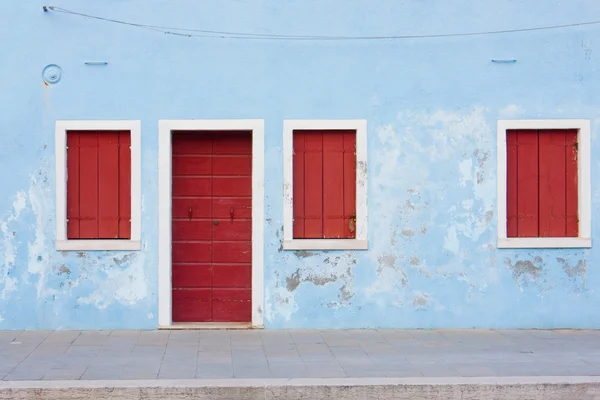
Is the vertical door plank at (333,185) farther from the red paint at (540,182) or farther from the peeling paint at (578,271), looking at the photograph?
the peeling paint at (578,271)

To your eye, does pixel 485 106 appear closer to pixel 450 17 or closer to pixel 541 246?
pixel 450 17

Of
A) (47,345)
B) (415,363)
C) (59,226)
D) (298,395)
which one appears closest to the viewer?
(298,395)

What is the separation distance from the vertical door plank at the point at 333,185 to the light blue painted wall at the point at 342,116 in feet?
1.09

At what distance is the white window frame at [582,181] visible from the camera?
10.5 meters

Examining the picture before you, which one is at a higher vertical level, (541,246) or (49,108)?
(49,108)

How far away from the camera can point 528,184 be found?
10.6m

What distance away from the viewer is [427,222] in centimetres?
1051

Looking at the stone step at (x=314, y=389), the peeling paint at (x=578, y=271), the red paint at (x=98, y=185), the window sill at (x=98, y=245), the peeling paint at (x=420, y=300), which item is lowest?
the stone step at (x=314, y=389)

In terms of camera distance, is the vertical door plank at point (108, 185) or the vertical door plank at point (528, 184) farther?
the vertical door plank at point (528, 184)

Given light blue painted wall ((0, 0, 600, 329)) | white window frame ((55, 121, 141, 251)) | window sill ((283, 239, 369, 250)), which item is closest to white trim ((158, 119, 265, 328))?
light blue painted wall ((0, 0, 600, 329))

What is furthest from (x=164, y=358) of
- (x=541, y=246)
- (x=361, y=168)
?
(x=541, y=246)

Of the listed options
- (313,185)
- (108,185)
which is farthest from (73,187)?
(313,185)

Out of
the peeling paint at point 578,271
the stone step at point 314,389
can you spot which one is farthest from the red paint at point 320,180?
the stone step at point 314,389

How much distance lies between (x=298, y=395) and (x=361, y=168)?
3620 mm
